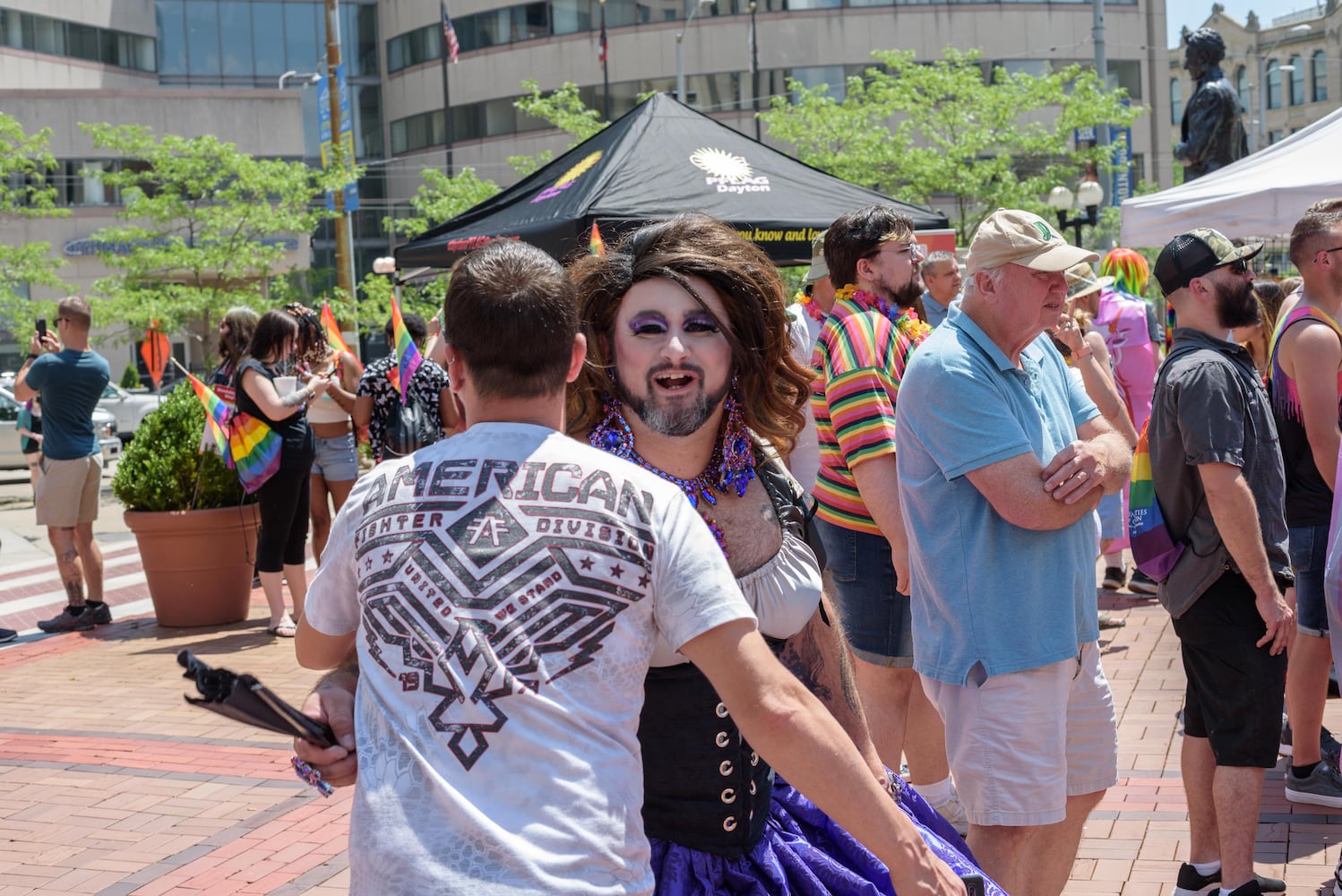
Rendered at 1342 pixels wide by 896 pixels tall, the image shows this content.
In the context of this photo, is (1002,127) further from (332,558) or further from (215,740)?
(332,558)

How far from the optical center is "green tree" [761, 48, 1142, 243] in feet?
91.4

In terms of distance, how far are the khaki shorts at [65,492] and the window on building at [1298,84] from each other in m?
83.0

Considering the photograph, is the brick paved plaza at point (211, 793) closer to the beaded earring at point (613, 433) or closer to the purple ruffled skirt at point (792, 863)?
the purple ruffled skirt at point (792, 863)

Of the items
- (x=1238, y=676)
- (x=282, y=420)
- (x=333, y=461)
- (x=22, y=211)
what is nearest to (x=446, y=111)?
(x=22, y=211)

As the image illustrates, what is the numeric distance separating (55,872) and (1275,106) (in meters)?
88.6

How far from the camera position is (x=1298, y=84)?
80.3m

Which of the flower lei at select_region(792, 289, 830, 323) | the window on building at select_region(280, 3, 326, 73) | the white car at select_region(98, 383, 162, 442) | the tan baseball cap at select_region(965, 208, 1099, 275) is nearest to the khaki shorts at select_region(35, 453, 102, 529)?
the flower lei at select_region(792, 289, 830, 323)

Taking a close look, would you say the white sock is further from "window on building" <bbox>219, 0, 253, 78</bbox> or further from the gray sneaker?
"window on building" <bbox>219, 0, 253, 78</bbox>

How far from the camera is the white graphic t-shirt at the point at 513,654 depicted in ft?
5.99

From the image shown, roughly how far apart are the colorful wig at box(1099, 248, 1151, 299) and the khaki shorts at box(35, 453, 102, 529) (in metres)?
6.88

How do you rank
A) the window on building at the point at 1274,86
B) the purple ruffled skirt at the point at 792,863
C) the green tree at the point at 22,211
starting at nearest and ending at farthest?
the purple ruffled skirt at the point at 792,863
the green tree at the point at 22,211
the window on building at the point at 1274,86

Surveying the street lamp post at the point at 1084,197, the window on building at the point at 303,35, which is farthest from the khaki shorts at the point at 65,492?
the window on building at the point at 303,35

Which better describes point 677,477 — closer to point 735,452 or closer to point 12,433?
point 735,452

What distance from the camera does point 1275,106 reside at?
82.4 m
